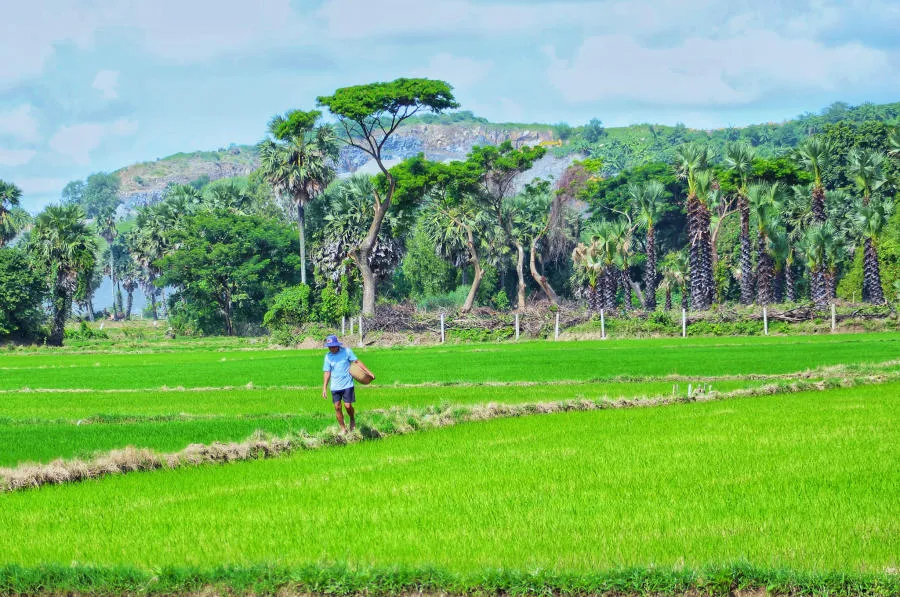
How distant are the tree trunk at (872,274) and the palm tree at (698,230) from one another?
28.4 feet

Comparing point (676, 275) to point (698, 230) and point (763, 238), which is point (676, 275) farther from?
point (698, 230)

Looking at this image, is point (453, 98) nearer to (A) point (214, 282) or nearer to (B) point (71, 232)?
(A) point (214, 282)

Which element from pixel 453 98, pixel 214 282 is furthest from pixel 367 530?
pixel 214 282

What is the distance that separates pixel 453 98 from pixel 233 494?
52.7m

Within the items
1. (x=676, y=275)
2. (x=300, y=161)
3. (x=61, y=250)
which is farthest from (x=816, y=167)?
(x=61, y=250)

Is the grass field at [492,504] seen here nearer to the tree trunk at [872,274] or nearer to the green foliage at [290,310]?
the tree trunk at [872,274]

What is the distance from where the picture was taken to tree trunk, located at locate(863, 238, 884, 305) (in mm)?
55812

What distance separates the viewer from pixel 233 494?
39.4 ft

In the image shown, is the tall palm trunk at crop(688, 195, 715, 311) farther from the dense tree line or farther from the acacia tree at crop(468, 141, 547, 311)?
the acacia tree at crop(468, 141, 547, 311)

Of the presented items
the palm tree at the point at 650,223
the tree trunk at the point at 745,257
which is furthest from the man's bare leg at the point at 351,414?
the palm tree at the point at 650,223

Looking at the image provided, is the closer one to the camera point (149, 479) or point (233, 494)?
point (233, 494)

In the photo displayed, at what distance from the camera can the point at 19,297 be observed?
65.7m

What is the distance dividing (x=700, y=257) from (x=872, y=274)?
9179 millimetres

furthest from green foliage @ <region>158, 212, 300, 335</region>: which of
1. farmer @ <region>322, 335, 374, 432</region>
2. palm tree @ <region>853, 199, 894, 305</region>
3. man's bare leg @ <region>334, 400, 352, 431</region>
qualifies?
farmer @ <region>322, 335, 374, 432</region>
